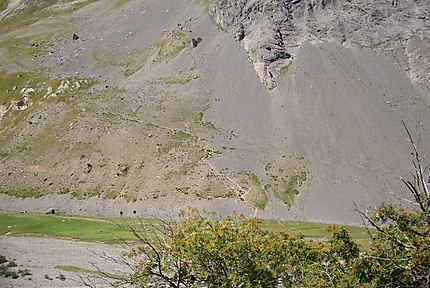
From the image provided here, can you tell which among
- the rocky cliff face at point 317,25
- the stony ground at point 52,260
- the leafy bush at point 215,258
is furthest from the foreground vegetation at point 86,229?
the rocky cliff face at point 317,25

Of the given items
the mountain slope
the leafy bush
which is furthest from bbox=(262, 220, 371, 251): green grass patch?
the leafy bush

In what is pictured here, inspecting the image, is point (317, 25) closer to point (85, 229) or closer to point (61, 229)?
point (85, 229)

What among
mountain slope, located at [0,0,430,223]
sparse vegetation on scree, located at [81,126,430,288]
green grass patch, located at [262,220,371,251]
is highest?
sparse vegetation on scree, located at [81,126,430,288]

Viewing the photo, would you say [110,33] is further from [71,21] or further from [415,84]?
[415,84]

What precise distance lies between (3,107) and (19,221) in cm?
6713

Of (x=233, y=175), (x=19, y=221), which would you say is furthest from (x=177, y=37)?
(x=19, y=221)

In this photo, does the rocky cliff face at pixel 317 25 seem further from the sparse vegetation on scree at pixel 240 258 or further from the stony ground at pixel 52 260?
the sparse vegetation on scree at pixel 240 258

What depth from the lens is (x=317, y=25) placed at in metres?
117

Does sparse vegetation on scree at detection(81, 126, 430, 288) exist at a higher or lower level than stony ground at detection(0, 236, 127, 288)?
higher

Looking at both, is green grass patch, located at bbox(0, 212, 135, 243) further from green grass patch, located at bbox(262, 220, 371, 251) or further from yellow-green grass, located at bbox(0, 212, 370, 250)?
green grass patch, located at bbox(262, 220, 371, 251)

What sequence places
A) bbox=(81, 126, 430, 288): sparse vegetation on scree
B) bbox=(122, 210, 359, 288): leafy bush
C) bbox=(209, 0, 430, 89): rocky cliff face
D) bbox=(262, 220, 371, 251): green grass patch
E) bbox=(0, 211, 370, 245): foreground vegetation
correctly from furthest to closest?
bbox=(209, 0, 430, 89): rocky cliff face
bbox=(262, 220, 371, 251): green grass patch
bbox=(0, 211, 370, 245): foreground vegetation
bbox=(122, 210, 359, 288): leafy bush
bbox=(81, 126, 430, 288): sparse vegetation on scree

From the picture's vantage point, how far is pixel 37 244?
156 ft

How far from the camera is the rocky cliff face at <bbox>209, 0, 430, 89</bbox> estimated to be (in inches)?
4291

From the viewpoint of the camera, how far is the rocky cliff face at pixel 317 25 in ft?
358
